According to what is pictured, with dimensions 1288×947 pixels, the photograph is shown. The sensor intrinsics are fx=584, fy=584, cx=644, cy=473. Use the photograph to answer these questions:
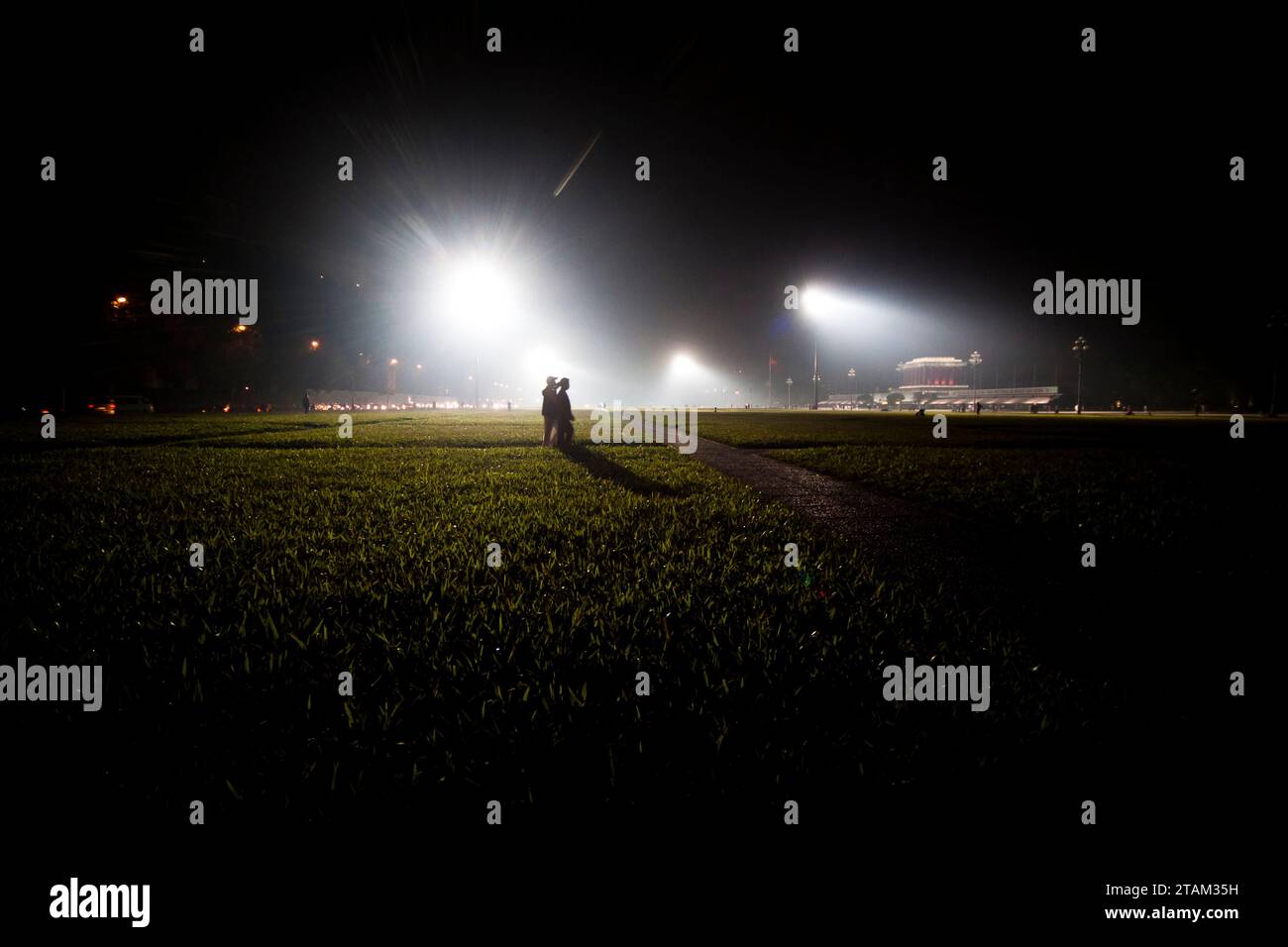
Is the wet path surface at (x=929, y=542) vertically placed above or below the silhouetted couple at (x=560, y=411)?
below

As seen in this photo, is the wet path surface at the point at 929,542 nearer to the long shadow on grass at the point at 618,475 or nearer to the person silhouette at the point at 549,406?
the long shadow on grass at the point at 618,475

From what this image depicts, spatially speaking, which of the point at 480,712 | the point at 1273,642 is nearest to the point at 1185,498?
the point at 1273,642

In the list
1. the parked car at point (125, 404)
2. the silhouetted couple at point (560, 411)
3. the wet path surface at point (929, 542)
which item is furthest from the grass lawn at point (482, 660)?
the parked car at point (125, 404)

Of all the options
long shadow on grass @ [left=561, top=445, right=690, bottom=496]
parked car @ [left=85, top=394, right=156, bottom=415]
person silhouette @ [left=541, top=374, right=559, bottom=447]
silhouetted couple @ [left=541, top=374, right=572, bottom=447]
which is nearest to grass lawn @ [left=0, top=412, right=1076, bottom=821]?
long shadow on grass @ [left=561, top=445, right=690, bottom=496]

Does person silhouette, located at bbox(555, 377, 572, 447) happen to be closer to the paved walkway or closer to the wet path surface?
the paved walkway

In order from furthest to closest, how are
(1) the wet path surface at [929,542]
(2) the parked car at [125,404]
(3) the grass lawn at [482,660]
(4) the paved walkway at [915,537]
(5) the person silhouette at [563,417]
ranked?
(2) the parked car at [125,404] → (5) the person silhouette at [563,417] → (4) the paved walkway at [915,537] → (1) the wet path surface at [929,542] → (3) the grass lawn at [482,660]

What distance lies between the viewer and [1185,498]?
25.1 feet

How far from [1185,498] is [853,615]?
23.7ft

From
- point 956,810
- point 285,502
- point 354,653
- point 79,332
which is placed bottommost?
point 956,810

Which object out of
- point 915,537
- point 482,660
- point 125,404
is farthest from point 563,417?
point 125,404

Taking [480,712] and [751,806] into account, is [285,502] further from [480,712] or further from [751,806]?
[751,806]

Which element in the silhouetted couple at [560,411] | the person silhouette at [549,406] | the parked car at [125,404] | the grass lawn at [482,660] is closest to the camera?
the grass lawn at [482,660]

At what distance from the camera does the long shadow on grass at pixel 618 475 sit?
26.9 ft

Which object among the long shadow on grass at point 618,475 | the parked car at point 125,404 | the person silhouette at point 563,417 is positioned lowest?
the long shadow on grass at point 618,475
